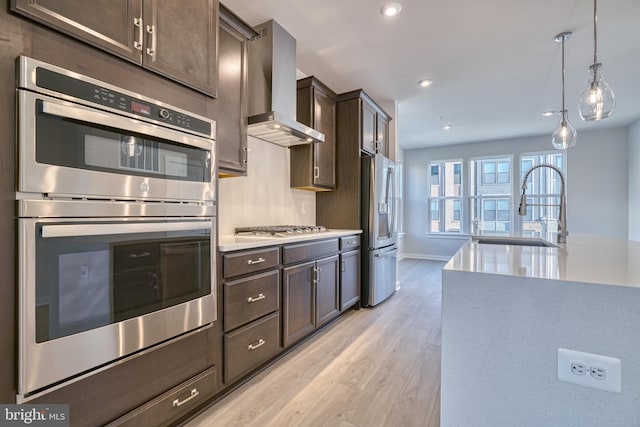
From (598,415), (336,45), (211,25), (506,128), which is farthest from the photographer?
(506,128)

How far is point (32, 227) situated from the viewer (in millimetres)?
1020

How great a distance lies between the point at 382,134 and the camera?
4.08 m

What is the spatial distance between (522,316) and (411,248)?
6.86 metres

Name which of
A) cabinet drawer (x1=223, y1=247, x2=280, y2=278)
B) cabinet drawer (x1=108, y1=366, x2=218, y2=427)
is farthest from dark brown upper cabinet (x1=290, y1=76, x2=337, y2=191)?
cabinet drawer (x1=108, y1=366, x2=218, y2=427)

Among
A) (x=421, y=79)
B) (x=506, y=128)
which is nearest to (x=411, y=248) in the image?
(x=506, y=128)

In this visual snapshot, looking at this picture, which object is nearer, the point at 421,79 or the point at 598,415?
the point at 598,415

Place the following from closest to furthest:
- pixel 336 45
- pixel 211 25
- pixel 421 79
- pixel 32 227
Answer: pixel 32 227, pixel 211 25, pixel 336 45, pixel 421 79

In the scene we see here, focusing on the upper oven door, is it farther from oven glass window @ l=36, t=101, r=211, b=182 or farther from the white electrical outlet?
the white electrical outlet

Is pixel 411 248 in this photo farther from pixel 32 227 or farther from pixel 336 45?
pixel 32 227

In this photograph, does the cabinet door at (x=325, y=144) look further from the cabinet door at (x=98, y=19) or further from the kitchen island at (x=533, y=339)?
the kitchen island at (x=533, y=339)

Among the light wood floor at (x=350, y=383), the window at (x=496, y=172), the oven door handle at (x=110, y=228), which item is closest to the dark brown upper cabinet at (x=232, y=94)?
the oven door handle at (x=110, y=228)

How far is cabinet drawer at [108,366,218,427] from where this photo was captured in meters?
1.31

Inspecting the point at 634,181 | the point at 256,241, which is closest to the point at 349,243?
the point at 256,241

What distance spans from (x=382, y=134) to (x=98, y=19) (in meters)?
3.39
